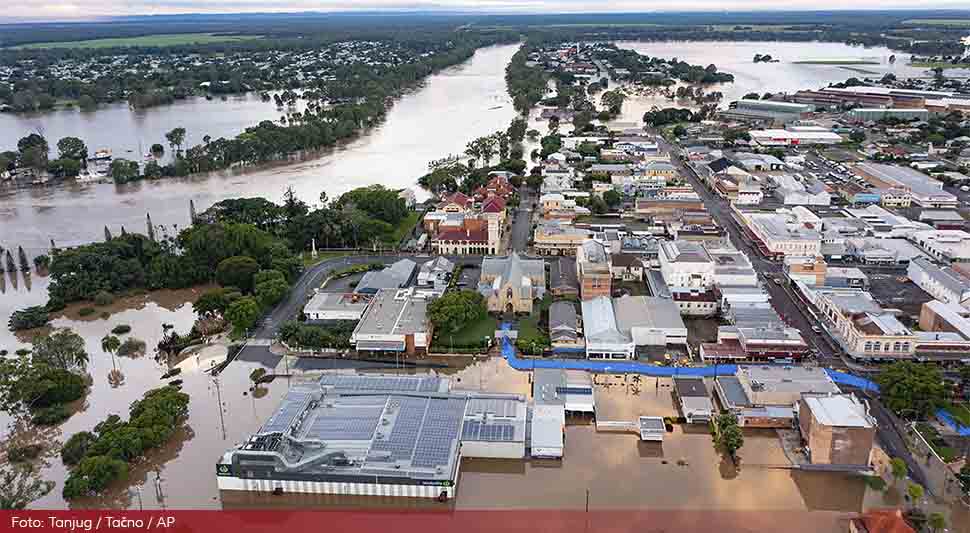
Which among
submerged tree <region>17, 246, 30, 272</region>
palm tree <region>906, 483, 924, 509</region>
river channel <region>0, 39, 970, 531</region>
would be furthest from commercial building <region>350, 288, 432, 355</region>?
submerged tree <region>17, 246, 30, 272</region>

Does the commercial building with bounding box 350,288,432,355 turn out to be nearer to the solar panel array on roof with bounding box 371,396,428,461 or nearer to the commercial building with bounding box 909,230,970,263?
the solar panel array on roof with bounding box 371,396,428,461

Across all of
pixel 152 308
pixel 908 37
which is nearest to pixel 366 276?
pixel 152 308

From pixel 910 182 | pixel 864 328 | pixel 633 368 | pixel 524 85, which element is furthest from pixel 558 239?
pixel 524 85

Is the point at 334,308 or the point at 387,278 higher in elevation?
the point at 387,278

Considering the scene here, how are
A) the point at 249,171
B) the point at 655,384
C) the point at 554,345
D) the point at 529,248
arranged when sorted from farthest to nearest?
the point at 249,171
the point at 529,248
the point at 554,345
the point at 655,384

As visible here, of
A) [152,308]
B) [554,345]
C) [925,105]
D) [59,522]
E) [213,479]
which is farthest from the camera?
[925,105]

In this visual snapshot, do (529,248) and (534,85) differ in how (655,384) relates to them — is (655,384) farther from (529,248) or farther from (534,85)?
(534,85)

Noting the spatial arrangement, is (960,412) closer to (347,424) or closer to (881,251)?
(881,251)
